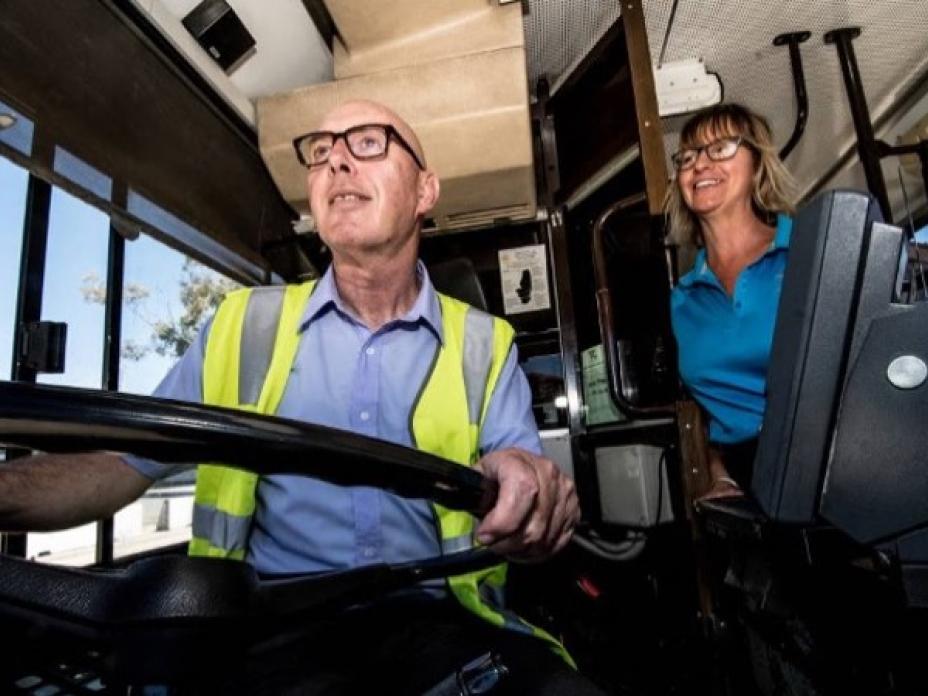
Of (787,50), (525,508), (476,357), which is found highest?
(787,50)

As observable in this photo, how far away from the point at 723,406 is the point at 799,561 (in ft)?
2.84

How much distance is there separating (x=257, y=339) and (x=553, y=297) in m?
1.76

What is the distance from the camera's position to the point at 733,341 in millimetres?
1673

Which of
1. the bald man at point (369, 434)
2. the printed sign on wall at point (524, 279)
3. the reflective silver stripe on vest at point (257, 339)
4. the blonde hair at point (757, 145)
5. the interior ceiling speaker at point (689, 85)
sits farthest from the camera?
the printed sign on wall at point (524, 279)

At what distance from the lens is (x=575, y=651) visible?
91.5 inches

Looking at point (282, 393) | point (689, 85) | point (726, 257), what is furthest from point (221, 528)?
point (689, 85)

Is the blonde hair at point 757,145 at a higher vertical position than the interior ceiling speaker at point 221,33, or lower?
lower

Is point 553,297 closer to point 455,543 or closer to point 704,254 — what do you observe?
point 704,254

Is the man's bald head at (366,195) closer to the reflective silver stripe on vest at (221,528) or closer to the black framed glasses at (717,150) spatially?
the reflective silver stripe on vest at (221,528)

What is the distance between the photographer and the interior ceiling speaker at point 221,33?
185cm

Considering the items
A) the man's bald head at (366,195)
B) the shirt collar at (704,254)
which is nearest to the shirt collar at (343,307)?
the man's bald head at (366,195)

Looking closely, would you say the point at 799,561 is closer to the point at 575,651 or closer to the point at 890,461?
the point at 890,461

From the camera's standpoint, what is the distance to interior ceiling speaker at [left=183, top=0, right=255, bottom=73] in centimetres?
185

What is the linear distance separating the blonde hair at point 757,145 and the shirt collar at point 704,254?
0.06m
